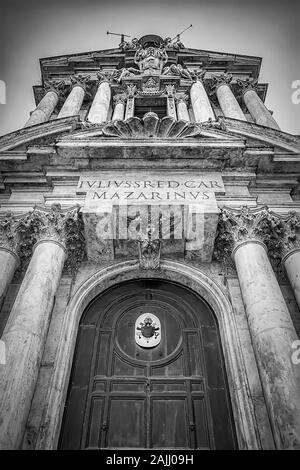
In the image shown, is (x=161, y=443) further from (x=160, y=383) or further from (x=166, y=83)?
(x=166, y=83)

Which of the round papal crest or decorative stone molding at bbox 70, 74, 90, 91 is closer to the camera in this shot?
the round papal crest

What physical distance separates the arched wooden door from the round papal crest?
91mm

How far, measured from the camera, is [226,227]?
7.39 m

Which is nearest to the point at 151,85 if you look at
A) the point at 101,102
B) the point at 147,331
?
the point at 101,102

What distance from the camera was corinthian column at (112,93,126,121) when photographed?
12.8 metres

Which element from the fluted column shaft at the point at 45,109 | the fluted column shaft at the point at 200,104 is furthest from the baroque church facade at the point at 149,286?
the fluted column shaft at the point at 45,109

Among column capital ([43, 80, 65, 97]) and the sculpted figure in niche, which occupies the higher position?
the sculpted figure in niche

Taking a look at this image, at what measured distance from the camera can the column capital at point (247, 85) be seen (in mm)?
→ 14977

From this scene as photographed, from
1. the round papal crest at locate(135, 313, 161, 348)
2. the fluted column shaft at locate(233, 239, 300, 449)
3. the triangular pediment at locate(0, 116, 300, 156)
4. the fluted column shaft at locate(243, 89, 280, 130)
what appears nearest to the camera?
the fluted column shaft at locate(233, 239, 300, 449)

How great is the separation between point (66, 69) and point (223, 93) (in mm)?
8237

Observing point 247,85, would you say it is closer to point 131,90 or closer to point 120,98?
point 131,90

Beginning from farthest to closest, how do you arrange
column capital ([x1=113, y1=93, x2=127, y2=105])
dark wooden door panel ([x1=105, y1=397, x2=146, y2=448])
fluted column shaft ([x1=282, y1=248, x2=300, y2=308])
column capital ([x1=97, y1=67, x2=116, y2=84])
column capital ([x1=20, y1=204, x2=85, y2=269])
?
column capital ([x1=97, y1=67, x2=116, y2=84])
column capital ([x1=113, y1=93, x2=127, y2=105])
column capital ([x1=20, y1=204, x2=85, y2=269])
fluted column shaft ([x1=282, y1=248, x2=300, y2=308])
dark wooden door panel ([x1=105, y1=397, x2=146, y2=448])

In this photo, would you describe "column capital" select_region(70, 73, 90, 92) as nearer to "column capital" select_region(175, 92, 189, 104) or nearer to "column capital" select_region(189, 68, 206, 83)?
"column capital" select_region(175, 92, 189, 104)

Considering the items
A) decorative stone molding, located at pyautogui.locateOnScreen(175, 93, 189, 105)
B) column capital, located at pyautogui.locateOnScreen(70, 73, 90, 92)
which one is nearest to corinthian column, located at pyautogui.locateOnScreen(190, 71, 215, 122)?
decorative stone molding, located at pyautogui.locateOnScreen(175, 93, 189, 105)
